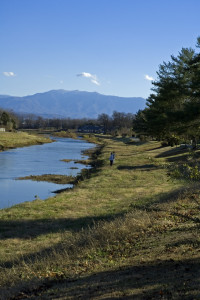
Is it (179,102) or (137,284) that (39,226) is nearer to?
(137,284)

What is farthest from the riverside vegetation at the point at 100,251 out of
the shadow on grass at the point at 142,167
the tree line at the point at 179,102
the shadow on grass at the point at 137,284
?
the shadow on grass at the point at 142,167

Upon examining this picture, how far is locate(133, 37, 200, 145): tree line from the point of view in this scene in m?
21.6

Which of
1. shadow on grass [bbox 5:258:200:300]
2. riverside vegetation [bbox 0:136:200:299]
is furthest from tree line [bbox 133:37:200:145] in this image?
shadow on grass [bbox 5:258:200:300]

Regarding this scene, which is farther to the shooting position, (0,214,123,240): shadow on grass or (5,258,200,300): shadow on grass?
(0,214,123,240): shadow on grass

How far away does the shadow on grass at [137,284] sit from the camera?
22.3ft

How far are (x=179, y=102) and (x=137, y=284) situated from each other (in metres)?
22.1

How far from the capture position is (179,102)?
91.3 ft

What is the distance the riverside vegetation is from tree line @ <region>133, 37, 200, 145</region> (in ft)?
12.5

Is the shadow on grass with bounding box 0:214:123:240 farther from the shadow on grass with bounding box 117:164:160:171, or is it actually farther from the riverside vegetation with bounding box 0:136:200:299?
the shadow on grass with bounding box 117:164:160:171

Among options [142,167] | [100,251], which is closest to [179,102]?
[142,167]

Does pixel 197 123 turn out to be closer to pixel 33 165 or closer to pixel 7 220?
pixel 7 220

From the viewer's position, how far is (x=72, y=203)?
22516 mm

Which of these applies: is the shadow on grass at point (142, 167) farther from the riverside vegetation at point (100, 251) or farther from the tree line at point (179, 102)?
the riverside vegetation at point (100, 251)

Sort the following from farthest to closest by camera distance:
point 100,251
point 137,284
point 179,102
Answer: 1. point 179,102
2. point 100,251
3. point 137,284
